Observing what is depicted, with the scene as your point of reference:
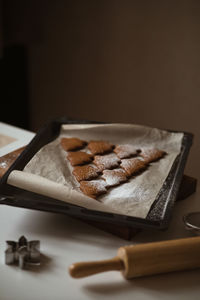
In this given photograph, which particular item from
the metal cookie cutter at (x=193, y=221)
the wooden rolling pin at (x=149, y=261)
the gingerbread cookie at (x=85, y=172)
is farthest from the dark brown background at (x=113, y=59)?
the wooden rolling pin at (x=149, y=261)

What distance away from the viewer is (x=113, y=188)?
119cm

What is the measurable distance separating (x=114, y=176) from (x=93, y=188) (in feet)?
0.34

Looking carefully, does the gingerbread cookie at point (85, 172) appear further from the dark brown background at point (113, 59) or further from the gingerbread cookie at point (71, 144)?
the dark brown background at point (113, 59)

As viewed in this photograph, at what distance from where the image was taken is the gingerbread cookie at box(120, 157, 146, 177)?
1268 millimetres

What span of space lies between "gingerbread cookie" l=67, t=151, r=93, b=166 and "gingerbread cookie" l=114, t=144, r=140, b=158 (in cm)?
10

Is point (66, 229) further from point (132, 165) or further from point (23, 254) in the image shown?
point (132, 165)

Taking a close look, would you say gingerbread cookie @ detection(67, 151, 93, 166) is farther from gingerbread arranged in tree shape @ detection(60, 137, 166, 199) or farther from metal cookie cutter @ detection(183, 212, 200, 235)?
metal cookie cutter @ detection(183, 212, 200, 235)

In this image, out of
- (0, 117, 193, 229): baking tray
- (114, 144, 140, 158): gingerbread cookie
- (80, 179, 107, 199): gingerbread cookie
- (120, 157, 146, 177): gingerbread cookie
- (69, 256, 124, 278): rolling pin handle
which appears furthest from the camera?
(114, 144, 140, 158): gingerbread cookie

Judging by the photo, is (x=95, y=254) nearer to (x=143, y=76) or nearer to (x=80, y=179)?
(x=80, y=179)

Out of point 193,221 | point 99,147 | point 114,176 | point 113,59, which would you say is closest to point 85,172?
point 114,176

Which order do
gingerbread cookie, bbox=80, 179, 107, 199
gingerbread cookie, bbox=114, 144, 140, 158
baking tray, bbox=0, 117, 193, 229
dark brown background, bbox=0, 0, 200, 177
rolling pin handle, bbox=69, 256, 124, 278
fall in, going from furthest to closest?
dark brown background, bbox=0, 0, 200, 177 → gingerbread cookie, bbox=114, 144, 140, 158 → gingerbread cookie, bbox=80, 179, 107, 199 → baking tray, bbox=0, 117, 193, 229 → rolling pin handle, bbox=69, 256, 124, 278

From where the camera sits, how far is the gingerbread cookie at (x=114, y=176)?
1.21 metres

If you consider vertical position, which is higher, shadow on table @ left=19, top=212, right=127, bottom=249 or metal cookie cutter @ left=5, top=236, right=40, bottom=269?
metal cookie cutter @ left=5, top=236, right=40, bottom=269

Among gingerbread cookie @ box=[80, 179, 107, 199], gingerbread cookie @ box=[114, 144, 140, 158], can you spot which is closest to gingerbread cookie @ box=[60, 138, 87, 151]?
gingerbread cookie @ box=[114, 144, 140, 158]
